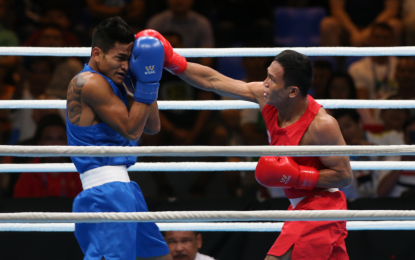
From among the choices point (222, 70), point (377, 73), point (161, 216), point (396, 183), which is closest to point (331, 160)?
point (161, 216)

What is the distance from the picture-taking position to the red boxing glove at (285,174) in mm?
2088

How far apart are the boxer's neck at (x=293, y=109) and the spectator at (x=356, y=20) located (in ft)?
7.90

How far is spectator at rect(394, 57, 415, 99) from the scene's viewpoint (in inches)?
152

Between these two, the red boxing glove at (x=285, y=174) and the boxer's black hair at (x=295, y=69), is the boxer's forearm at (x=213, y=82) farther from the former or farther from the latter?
the red boxing glove at (x=285, y=174)

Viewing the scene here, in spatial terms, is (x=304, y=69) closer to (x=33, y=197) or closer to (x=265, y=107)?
(x=265, y=107)

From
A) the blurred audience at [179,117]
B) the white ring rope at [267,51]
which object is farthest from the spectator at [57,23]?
the white ring rope at [267,51]

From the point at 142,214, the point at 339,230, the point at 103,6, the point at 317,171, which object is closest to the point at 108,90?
the point at 142,214

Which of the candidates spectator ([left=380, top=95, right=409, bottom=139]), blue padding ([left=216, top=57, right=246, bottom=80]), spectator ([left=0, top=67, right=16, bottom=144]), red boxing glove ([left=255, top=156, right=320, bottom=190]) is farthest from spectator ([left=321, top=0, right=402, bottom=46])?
spectator ([left=0, top=67, right=16, bottom=144])

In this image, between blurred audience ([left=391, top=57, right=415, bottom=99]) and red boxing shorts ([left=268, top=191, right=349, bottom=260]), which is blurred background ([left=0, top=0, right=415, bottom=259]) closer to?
blurred audience ([left=391, top=57, right=415, bottom=99])

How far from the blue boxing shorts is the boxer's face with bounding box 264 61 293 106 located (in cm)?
73

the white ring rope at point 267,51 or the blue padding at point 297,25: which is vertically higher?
the white ring rope at point 267,51

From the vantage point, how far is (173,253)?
9.61ft

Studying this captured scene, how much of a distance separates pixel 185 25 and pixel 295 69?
2.51 metres

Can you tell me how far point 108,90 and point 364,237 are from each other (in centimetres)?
177
